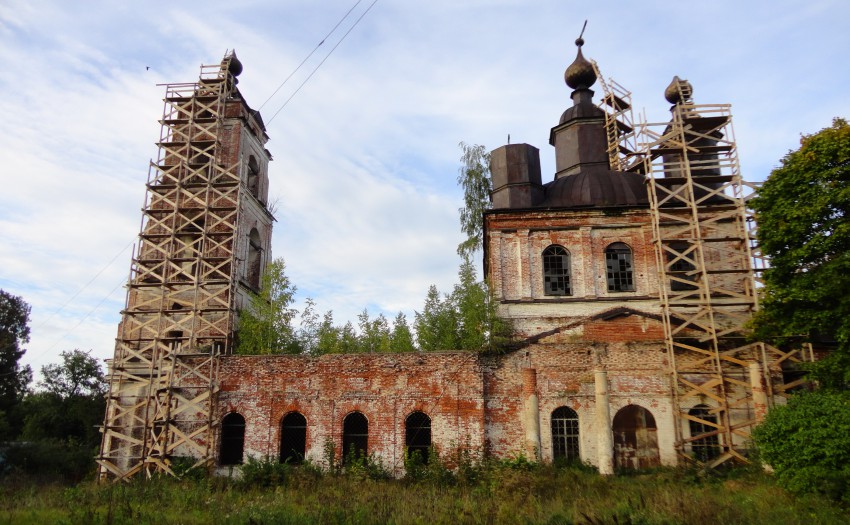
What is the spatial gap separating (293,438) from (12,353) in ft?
83.6

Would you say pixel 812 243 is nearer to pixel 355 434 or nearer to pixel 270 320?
pixel 355 434

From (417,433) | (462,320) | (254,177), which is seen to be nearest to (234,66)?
(254,177)

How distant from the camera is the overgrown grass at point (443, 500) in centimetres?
1025

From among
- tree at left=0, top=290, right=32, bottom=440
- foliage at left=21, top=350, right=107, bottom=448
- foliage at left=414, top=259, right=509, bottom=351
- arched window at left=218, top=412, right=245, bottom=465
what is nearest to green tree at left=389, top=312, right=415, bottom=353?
foliage at left=414, top=259, right=509, bottom=351

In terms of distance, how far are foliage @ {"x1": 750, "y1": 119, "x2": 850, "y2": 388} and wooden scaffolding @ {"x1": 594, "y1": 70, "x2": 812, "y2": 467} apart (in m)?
1.97

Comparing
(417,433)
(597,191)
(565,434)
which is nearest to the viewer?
(565,434)

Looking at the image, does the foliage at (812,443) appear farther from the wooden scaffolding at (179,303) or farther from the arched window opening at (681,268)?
the wooden scaffolding at (179,303)

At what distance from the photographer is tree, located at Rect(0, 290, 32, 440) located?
33.2 meters

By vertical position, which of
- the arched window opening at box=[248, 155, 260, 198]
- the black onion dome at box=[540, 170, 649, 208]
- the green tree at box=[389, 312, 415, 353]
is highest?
the arched window opening at box=[248, 155, 260, 198]

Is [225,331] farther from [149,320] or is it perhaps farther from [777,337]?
[777,337]

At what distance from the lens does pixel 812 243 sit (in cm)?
1430

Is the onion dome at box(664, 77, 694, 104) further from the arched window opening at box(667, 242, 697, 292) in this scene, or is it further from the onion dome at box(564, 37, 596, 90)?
the arched window opening at box(667, 242, 697, 292)

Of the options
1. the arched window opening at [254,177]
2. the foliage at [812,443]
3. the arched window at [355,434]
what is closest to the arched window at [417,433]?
the arched window at [355,434]

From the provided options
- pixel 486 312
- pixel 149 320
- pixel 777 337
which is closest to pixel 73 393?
pixel 149 320
